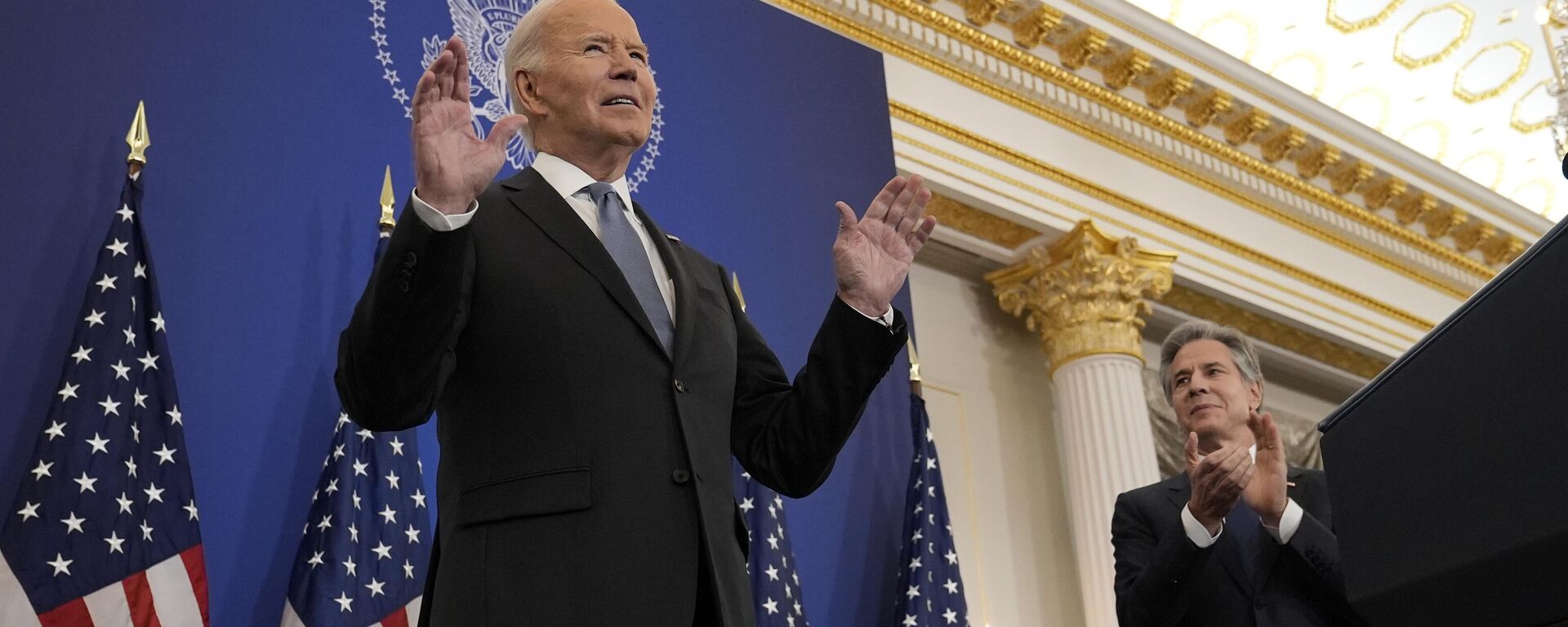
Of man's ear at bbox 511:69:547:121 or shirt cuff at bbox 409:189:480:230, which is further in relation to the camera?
man's ear at bbox 511:69:547:121

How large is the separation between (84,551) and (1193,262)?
6.03 meters

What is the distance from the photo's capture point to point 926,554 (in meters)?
4.86

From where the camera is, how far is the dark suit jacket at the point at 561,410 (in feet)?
4.93

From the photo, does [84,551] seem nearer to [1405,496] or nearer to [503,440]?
[503,440]

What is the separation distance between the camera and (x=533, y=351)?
1620mm

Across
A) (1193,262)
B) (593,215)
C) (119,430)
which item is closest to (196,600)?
(119,430)

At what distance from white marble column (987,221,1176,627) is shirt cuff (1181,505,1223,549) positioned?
14.0 feet

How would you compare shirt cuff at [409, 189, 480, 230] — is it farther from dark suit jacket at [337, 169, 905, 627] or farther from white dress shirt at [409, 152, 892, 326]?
white dress shirt at [409, 152, 892, 326]

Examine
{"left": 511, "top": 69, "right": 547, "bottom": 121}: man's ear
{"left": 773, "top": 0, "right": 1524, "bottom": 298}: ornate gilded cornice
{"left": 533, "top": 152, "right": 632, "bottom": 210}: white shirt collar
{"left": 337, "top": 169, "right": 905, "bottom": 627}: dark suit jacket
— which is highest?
{"left": 773, "top": 0, "right": 1524, "bottom": 298}: ornate gilded cornice

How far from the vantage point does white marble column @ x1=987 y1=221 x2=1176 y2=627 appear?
6945 millimetres

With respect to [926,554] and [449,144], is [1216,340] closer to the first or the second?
[926,554]

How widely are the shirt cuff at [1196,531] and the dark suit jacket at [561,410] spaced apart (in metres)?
1.07

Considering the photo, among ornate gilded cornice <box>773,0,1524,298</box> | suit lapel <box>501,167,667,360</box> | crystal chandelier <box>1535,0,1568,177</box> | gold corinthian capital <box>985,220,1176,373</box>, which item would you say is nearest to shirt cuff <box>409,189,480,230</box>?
suit lapel <box>501,167,667,360</box>

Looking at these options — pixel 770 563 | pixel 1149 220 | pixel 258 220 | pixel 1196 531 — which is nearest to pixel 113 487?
pixel 258 220
